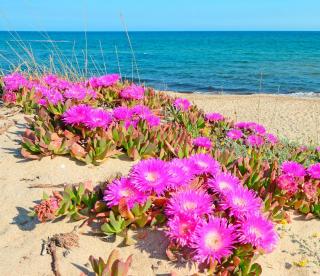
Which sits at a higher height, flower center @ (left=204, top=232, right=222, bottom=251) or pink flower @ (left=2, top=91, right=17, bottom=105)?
pink flower @ (left=2, top=91, right=17, bottom=105)

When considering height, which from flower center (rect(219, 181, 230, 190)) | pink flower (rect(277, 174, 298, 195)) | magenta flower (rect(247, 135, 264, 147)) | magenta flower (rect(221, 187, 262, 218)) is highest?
flower center (rect(219, 181, 230, 190))

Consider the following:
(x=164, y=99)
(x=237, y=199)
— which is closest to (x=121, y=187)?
(x=237, y=199)

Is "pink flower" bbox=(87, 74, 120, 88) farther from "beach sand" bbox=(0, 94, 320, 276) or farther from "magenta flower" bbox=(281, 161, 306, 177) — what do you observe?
"magenta flower" bbox=(281, 161, 306, 177)

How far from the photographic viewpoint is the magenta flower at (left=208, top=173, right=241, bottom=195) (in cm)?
230

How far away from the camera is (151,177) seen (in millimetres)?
2350

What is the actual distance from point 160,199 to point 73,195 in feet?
A: 1.82

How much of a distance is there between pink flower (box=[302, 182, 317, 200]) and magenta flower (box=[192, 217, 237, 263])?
3.18 feet

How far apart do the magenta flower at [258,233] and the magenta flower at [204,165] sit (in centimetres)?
54

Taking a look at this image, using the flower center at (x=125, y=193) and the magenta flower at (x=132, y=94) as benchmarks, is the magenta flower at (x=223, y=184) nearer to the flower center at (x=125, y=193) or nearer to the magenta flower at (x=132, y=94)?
the flower center at (x=125, y=193)

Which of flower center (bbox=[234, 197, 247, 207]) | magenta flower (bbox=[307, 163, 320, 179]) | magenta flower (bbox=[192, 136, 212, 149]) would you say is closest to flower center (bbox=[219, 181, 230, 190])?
flower center (bbox=[234, 197, 247, 207])

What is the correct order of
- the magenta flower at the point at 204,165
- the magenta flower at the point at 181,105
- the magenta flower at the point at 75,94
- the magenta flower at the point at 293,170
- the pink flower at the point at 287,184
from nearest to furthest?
the magenta flower at the point at 204,165, the pink flower at the point at 287,184, the magenta flower at the point at 293,170, the magenta flower at the point at 75,94, the magenta flower at the point at 181,105

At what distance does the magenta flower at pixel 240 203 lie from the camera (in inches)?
83.7

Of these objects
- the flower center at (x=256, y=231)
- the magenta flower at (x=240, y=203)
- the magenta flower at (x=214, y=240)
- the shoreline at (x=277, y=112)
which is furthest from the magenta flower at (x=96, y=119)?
the shoreline at (x=277, y=112)

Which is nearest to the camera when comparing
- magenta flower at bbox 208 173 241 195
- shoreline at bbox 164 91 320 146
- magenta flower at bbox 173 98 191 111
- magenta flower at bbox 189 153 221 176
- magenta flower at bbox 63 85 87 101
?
magenta flower at bbox 208 173 241 195
